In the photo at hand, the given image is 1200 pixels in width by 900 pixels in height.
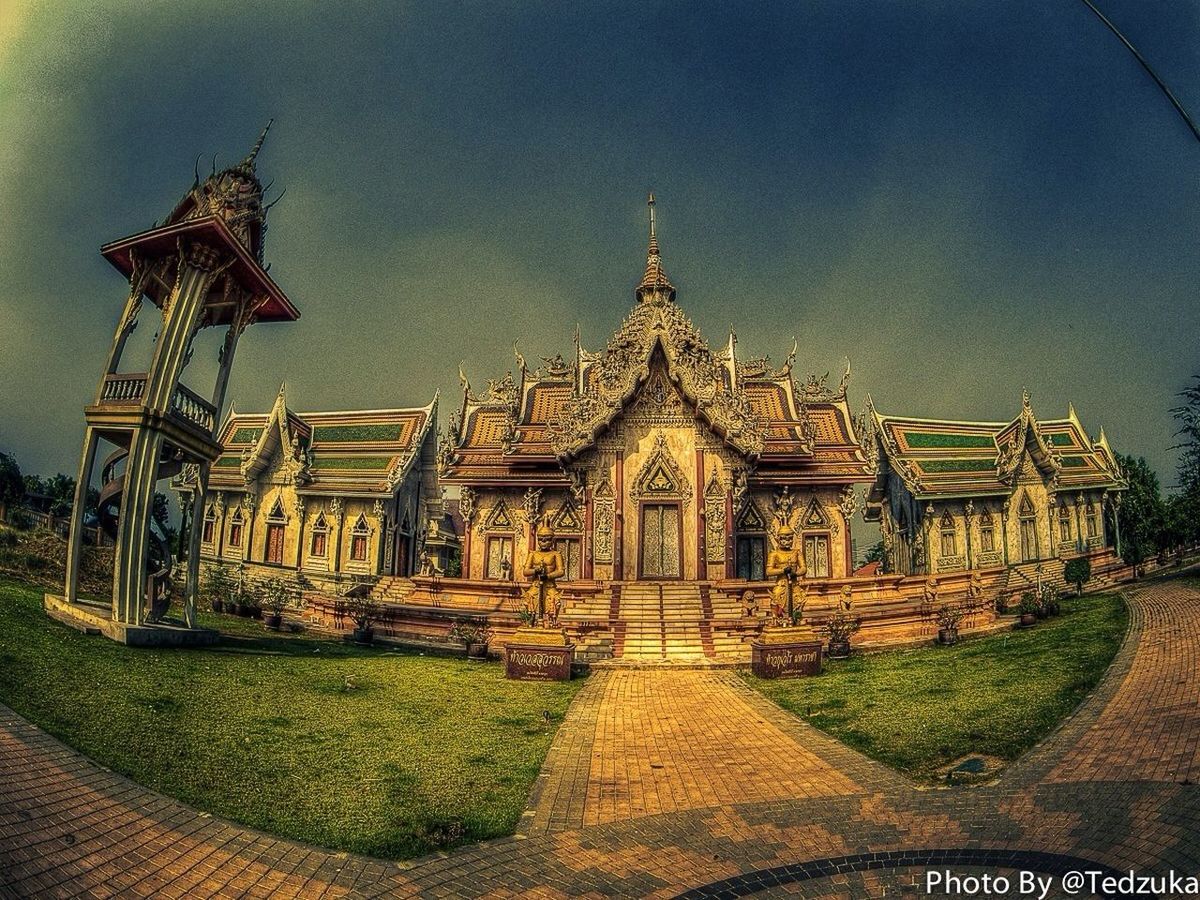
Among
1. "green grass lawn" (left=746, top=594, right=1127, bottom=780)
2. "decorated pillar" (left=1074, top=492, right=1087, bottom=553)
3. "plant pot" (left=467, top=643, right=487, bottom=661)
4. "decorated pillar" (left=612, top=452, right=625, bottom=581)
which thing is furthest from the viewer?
"decorated pillar" (left=1074, top=492, right=1087, bottom=553)

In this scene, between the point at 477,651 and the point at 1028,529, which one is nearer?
the point at 477,651

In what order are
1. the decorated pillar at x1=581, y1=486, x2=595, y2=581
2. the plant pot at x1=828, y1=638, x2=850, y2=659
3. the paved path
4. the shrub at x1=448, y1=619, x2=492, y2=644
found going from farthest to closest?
1. the decorated pillar at x1=581, y1=486, x2=595, y2=581
2. the shrub at x1=448, y1=619, x2=492, y2=644
3. the plant pot at x1=828, y1=638, x2=850, y2=659
4. the paved path

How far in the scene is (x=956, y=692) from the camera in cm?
1101

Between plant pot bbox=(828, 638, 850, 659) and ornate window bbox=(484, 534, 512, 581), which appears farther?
ornate window bbox=(484, 534, 512, 581)

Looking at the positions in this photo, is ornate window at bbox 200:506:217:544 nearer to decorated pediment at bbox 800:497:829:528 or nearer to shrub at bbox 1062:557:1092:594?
decorated pediment at bbox 800:497:829:528

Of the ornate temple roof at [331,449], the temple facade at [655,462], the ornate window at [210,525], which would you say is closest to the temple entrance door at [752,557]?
the temple facade at [655,462]

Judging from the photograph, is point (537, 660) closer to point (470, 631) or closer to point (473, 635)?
point (473, 635)

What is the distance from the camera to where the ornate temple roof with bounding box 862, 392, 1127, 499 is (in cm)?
3219

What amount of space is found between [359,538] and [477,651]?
16.3 m

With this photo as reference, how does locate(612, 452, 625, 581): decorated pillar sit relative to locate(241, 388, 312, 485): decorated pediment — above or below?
below

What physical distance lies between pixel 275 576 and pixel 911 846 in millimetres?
29403

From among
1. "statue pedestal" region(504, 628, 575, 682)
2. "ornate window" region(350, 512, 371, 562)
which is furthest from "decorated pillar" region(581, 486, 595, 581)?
"ornate window" region(350, 512, 371, 562)

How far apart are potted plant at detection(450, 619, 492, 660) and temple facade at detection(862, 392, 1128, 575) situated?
64.0ft

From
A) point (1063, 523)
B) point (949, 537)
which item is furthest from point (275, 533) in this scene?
point (1063, 523)
